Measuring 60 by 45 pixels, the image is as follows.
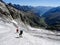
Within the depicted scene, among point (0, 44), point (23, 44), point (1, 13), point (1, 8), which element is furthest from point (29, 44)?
point (1, 8)

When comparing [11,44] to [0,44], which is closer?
[0,44]

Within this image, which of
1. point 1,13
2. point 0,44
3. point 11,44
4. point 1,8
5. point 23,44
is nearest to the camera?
point 0,44

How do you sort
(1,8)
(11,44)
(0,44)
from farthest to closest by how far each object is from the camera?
(1,8) < (11,44) < (0,44)

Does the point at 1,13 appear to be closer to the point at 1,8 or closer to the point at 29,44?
the point at 1,8

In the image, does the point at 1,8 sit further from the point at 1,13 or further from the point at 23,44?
the point at 23,44

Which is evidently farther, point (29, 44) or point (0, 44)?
point (29, 44)

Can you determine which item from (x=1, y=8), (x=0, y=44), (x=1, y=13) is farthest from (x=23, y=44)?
(x=1, y=8)

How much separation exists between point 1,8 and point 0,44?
276 ft

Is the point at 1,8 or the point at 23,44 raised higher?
the point at 1,8

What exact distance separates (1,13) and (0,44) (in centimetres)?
7679

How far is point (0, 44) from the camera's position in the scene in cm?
3100

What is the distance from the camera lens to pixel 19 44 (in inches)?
1385

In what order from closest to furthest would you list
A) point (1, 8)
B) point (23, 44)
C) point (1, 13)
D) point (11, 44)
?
point (11, 44) → point (23, 44) → point (1, 13) → point (1, 8)

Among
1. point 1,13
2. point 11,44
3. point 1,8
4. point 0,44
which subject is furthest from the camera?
point 1,8
